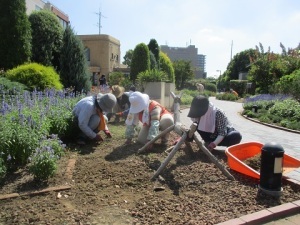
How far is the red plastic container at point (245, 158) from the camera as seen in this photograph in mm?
3862

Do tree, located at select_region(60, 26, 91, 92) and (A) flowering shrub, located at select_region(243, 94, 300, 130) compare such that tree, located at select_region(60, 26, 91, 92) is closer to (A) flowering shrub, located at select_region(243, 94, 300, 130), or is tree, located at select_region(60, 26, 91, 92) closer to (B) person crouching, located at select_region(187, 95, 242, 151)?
(B) person crouching, located at select_region(187, 95, 242, 151)

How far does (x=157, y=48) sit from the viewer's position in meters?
20.7

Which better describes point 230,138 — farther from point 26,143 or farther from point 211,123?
→ point 26,143

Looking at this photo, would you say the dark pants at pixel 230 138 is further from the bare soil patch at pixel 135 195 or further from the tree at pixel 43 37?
the tree at pixel 43 37

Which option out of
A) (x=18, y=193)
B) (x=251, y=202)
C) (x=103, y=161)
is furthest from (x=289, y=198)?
(x=18, y=193)

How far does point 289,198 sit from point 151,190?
1603 mm

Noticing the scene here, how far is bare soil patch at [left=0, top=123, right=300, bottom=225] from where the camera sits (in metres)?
2.83

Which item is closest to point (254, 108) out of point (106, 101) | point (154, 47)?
point (154, 47)

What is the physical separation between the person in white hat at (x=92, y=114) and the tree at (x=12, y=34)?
6605 millimetres

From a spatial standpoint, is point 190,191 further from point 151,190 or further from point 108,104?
point 108,104

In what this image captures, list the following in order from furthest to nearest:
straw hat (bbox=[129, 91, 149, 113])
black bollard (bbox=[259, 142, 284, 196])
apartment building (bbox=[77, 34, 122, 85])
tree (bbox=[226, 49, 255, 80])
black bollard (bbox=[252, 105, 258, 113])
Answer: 1. tree (bbox=[226, 49, 255, 80])
2. apartment building (bbox=[77, 34, 122, 85])
3. black bollard (bbox=[252, 105, 258, 113])
4. straw hat (bbox=[129, 91, 149, 113])
5. black bollard (bbox=[259, 142, 284, 196])

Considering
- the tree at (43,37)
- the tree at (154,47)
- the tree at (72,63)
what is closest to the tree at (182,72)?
the tree at (154,47)

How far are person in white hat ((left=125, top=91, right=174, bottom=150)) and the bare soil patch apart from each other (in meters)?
0.58

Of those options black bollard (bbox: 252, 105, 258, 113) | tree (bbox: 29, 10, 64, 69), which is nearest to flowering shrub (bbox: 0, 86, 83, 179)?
tree (bbox: 29, 10, 64, 69)
